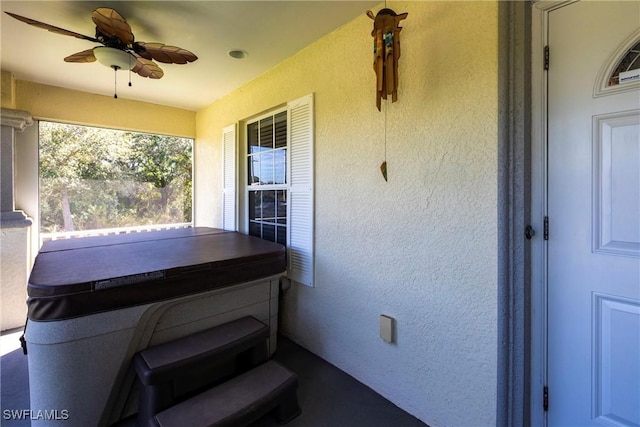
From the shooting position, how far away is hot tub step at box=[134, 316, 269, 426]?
1.54 metres

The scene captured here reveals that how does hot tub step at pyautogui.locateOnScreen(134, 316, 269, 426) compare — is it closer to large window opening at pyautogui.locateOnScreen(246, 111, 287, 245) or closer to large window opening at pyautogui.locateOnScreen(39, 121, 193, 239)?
large window opening at pyautogui.locateOnScreen(246, 111, 287, 245)

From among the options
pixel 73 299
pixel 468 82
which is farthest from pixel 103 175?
pixel 468 82

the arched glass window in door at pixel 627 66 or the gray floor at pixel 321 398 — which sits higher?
the arched glass window in door at pixel 627 66

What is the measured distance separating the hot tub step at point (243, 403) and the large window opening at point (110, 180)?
3.42m

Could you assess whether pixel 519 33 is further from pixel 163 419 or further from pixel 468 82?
pixel 163 419

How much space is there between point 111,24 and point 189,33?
0.60 m

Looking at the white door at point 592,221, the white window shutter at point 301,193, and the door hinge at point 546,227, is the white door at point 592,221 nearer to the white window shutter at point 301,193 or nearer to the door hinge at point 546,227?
the door hinge at point 546,227

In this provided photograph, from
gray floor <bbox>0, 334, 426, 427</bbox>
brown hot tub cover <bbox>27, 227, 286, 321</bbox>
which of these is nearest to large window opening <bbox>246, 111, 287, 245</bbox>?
brown hot tub cover <bbox>27, 227, 286, 321</bbox>

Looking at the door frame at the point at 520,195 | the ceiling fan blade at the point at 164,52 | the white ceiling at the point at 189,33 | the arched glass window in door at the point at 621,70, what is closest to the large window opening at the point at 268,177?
the white ceiling at the point at 189,33

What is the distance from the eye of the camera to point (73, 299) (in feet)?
4.74

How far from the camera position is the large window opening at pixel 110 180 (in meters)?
3.54

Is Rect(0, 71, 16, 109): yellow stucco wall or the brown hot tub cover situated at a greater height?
Rect(0, 71, 16, 109): yellow stucco wall

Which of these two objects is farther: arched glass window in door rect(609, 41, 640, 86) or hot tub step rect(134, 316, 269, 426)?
hot tub step rect(134, 316, 269, 426)

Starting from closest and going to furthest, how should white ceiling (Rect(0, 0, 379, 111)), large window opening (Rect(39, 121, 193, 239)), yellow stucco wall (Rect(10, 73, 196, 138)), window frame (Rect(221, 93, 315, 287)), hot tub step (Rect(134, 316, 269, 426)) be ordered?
hot tub step (Rect(134, 316, 269, 426)) < white ceiling (Rect(0, 0, 379, 111)) < window frame (Rect(221, 93, 315, 287)) < yellow stucco wall (Rect(10, 73, 196, 138)) < large window opening (Rect(39, 121, 193, 239))
